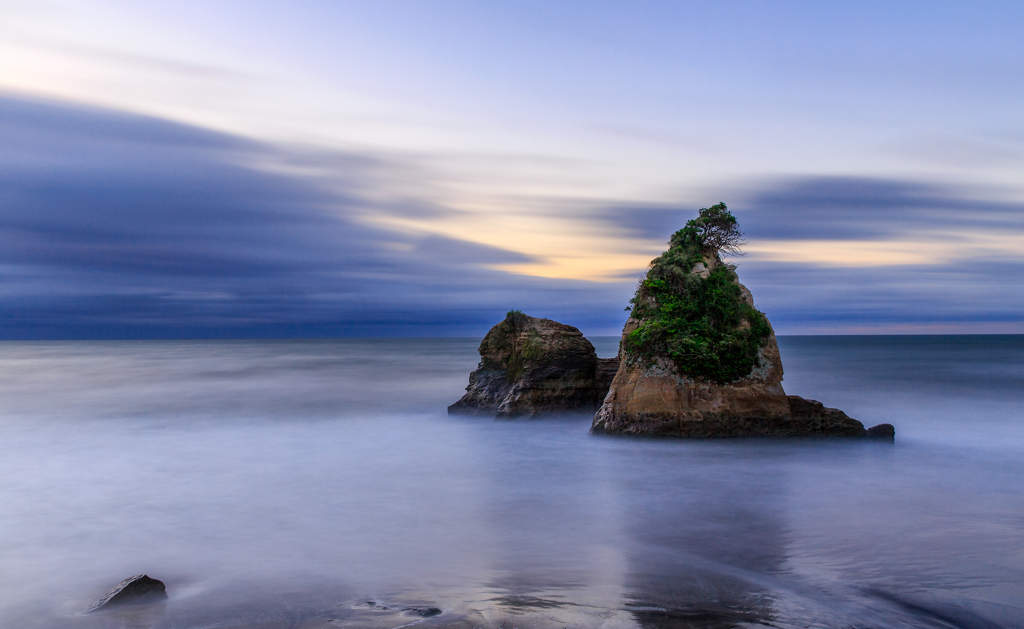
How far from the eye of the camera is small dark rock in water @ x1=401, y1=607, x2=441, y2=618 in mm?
5758

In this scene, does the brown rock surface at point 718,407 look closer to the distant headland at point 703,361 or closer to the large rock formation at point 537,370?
the distant headland at point 703,361

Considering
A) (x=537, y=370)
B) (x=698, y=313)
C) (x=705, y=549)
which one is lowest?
(x=705, y=549)

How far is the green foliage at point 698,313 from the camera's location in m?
14.8

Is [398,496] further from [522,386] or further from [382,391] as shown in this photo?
[382,391]

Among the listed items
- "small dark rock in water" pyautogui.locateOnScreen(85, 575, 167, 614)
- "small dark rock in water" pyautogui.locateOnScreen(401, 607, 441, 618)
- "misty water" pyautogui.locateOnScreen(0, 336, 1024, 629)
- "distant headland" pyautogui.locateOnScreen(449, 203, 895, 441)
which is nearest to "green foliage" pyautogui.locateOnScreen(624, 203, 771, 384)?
"distant headland" pyautogui.locateOnScreen(449, 203, 895, 441)

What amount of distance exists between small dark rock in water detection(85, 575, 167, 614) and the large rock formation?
42.2 ft

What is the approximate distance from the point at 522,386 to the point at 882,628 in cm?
1380

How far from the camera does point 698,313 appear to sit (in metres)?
15.4

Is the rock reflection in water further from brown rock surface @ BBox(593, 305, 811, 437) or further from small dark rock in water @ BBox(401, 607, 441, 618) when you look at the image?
brown rock surface @ BBox(593, 305, 811, 437)

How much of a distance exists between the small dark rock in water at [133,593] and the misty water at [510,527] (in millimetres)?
146

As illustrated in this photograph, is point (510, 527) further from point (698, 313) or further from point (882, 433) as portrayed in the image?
point (882, 433)

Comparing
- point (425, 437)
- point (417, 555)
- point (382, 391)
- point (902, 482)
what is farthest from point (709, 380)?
point (382, 391)

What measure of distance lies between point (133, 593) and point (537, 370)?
1364 centimetres

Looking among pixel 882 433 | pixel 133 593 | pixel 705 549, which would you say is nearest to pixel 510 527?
pixel 705 549
